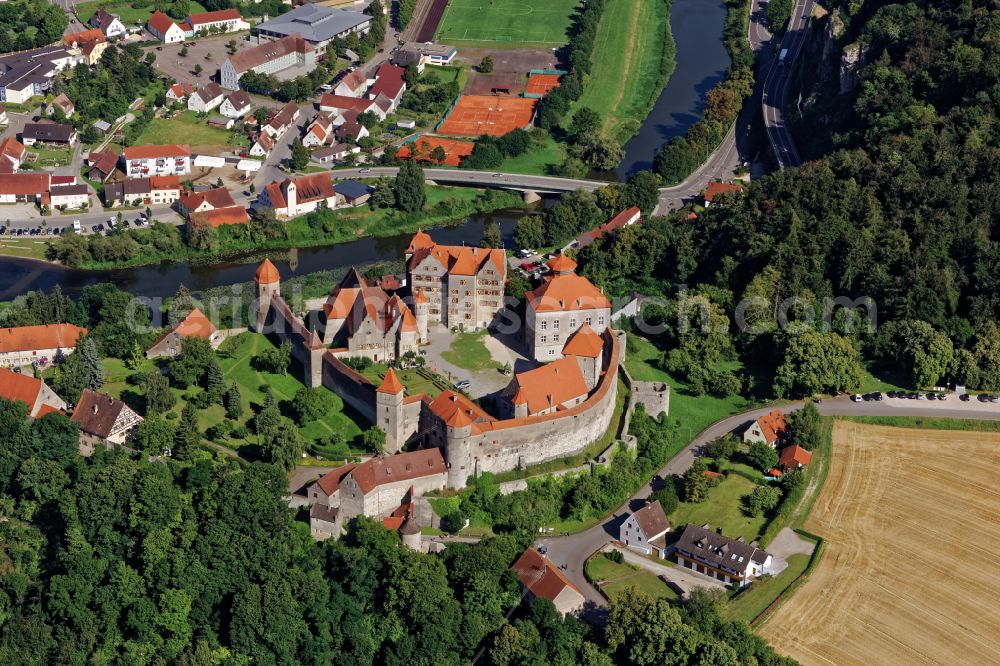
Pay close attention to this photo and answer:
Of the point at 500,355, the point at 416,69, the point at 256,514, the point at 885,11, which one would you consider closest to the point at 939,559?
the point at 500,355

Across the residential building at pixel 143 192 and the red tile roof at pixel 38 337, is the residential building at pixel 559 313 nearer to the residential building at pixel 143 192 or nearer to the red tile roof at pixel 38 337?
the red tile roof at pixel 38 337

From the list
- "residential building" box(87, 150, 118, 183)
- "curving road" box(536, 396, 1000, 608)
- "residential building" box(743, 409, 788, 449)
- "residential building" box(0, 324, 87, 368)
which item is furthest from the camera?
"residential building" box(87, 150, 118, 183)

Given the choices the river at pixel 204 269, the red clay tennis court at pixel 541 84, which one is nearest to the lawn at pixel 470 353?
the river at pixel 204 269

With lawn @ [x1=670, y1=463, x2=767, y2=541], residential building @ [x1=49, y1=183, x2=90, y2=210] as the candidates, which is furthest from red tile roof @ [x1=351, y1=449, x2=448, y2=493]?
residential building @ [x1=49, y1=183, x2=90, y2=210]

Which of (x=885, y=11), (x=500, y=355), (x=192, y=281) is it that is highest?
(x=885, y=11)

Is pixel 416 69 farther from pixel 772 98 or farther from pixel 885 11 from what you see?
pixel 885 11

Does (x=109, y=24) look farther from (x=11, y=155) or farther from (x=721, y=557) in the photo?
(x=721, y=557)

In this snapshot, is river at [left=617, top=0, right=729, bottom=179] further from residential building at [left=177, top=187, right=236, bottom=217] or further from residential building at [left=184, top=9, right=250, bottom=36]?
residential building at [left=184, top=9, right=250, bottom=36]
